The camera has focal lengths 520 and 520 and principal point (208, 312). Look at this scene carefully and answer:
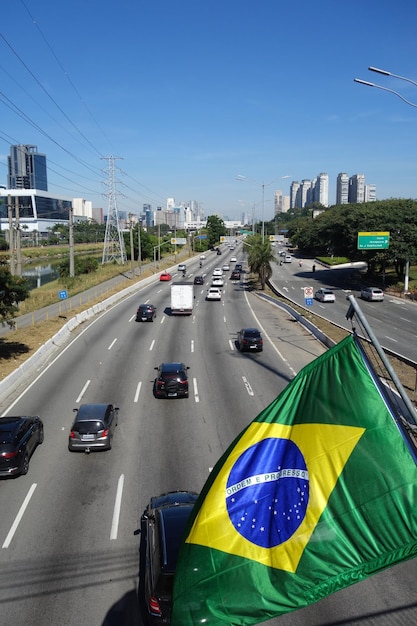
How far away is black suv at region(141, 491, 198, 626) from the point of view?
28.1 ft

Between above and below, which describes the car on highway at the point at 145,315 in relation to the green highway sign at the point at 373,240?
below

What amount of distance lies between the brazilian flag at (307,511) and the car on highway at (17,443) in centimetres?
1190

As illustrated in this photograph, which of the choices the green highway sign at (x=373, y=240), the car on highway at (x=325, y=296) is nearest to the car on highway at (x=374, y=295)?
the car on highway at (x=325, y=296)

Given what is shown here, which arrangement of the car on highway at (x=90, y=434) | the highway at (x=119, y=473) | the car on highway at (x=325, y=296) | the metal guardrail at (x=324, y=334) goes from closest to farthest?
the highway at (x=119, y=473) < the car on highway at (x=90, y=434) < the metal guardrail at (x=324, y=334) < the car on highway at (x=325, y=296)

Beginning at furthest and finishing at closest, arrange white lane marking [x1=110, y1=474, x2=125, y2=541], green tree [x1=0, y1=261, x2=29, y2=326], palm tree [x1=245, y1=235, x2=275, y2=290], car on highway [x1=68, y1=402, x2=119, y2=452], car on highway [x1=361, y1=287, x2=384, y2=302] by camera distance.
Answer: palm tree [x1=245, y1=235, x2=275, y2=290] → car on highway [x1=361, y1=287, x2=384, y2=302] → green tree [x1=0, y1=261, x2=29, y2=326] → car on highway [x1=68, y1=402, x2=119, y2=452] → white lane marking [x1=110, y1=474, x2=125, y2=541]

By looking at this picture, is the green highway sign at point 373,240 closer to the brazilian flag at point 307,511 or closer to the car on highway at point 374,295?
the car on highway at point 374,295

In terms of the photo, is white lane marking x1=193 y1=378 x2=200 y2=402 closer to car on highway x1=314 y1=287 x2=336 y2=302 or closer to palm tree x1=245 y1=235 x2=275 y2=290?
car on highway x1=314 y1=287 x2=336 y2=302

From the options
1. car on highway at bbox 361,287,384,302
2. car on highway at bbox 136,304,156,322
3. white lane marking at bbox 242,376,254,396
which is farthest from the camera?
car on highway at bbox 361,287,384,302

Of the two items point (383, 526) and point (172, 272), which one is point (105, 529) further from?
point (172, 272)

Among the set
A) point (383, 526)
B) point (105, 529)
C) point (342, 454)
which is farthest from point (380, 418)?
point (105, 529)

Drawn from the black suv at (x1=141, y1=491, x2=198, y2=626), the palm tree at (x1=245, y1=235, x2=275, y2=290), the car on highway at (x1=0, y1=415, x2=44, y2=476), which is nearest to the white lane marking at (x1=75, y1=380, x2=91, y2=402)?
the car on highway at (x1=0, y1=415, x2=44, y2=476)

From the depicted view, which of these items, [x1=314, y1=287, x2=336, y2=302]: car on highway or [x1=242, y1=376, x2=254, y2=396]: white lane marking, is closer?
[x1=242, y1=376, x2=254, y2=396]: white lane marking

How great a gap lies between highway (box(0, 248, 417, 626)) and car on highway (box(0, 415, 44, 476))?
1.34 ft

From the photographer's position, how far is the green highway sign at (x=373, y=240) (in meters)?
60.2
